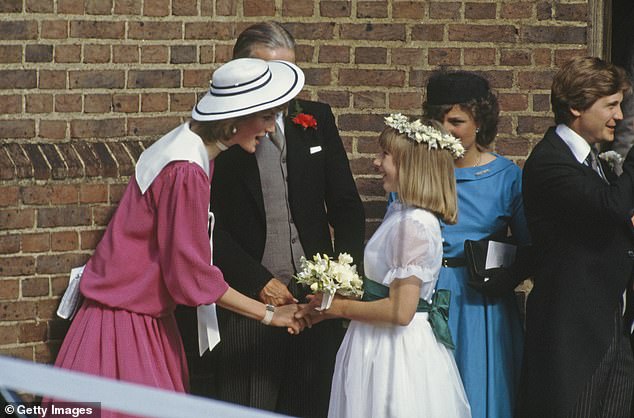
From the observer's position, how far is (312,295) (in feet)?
13.7

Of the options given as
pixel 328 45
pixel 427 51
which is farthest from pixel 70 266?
pixel 427 51

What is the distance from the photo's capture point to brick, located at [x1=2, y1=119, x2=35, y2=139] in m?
4.82

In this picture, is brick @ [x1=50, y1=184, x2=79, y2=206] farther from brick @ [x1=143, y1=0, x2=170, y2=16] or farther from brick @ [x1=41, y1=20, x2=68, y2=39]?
brick @ [x1=143, y1=0, x2=170, y2=16]

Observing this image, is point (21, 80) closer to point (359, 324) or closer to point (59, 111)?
Answer: point (59, 111)

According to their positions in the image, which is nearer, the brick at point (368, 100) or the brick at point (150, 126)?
the brick at point (150, 126)

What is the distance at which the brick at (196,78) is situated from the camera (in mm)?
5012

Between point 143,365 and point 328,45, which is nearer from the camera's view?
point 143,365

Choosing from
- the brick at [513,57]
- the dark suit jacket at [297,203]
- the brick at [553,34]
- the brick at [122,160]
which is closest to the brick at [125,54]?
the brick at [122,160]

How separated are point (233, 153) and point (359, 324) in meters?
0.82

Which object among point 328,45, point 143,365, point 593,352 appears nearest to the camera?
point 143,365

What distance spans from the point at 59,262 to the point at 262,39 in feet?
4.25

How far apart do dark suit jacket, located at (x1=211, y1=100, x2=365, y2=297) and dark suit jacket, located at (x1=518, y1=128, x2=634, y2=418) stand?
2.51ft

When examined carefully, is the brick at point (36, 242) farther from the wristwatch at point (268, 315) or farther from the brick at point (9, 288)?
the wristwatch at point (268, 315)

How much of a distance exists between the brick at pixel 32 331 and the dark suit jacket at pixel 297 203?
3.05 feet
